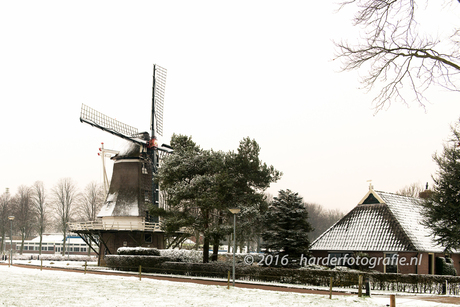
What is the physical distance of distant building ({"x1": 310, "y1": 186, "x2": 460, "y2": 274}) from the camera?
2856 centimetres

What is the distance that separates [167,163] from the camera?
35.2m

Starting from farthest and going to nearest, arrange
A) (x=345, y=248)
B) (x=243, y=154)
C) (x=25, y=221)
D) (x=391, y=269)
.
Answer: (x=25, y=221) < (x=243, y=154) < (x=345, y=248) < (x=391, y=269)

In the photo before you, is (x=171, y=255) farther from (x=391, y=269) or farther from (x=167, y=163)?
(x=391, y=269)

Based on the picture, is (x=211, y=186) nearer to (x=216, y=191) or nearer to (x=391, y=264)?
(x=216, y=191)

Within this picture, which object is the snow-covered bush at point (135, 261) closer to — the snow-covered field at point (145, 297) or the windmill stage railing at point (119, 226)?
the windmill stage railing at point (119, 226)

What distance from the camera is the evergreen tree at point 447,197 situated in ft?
86.0

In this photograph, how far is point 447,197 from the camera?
26516 millimetres

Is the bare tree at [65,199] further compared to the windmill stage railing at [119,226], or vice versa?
the bare tree at [65,199]

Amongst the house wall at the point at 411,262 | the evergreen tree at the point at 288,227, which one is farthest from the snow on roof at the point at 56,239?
the house wall at the point at 411,262

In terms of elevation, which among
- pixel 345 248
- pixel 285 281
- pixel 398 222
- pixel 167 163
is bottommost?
pixel 285 281

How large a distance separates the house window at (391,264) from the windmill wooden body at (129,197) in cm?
2026

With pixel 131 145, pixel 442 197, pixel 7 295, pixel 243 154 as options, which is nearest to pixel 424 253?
pixel 442 197

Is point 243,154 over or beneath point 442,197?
over

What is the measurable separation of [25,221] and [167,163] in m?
49.6
